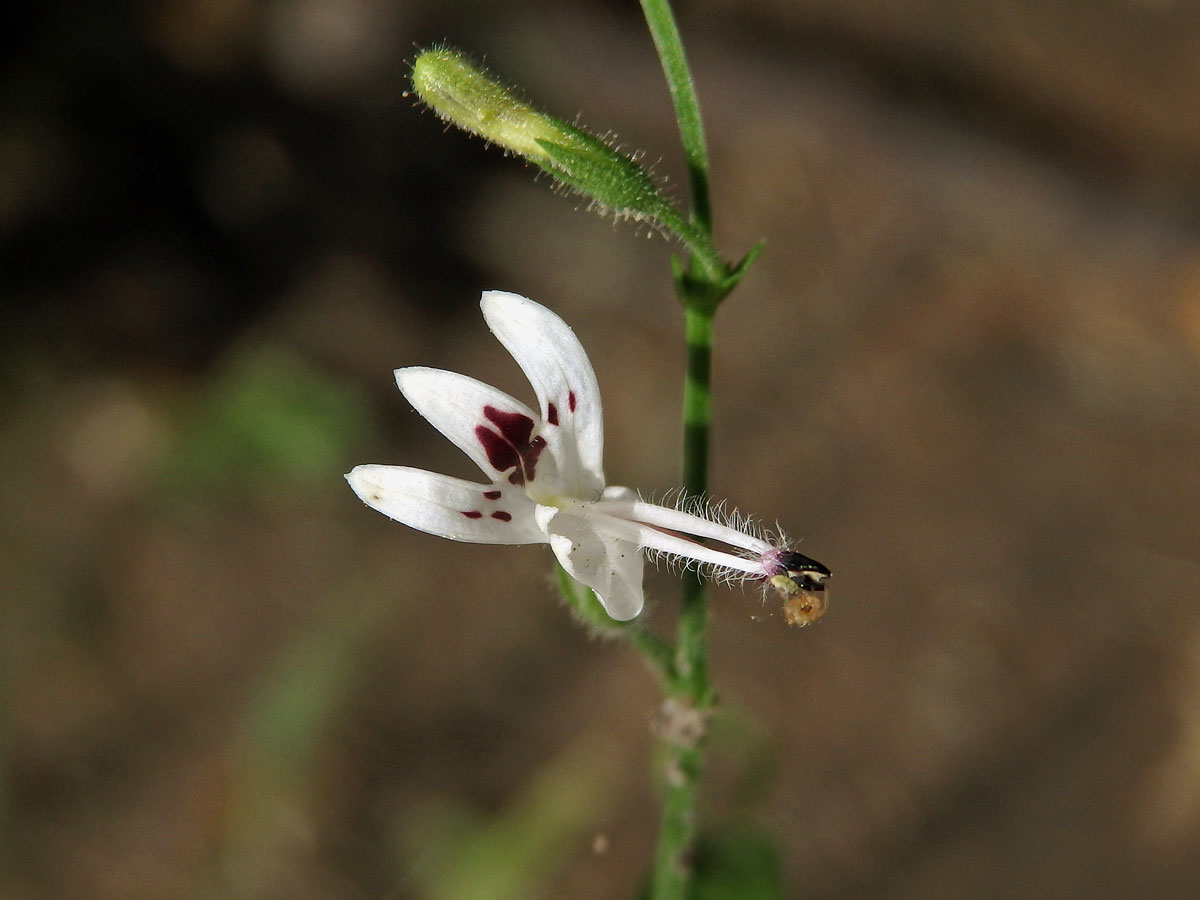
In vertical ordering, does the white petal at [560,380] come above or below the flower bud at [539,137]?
below

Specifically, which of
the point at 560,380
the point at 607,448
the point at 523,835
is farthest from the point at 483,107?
the point at 607,448

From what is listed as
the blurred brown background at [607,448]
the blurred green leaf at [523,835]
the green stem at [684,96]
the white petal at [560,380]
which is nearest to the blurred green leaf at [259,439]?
the blurred brown background at [607,448]

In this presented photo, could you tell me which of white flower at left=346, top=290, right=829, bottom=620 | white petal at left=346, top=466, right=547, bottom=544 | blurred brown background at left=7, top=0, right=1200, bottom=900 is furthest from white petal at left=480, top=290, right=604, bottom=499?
blurred brown background at left=7, top=0, right=1200, bottom=900

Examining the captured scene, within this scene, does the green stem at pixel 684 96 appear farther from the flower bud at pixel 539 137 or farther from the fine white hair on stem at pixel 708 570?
the fine white hair on stem at pixel 708 570

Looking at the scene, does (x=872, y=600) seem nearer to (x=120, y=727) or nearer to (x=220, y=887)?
(x=220, y=887)

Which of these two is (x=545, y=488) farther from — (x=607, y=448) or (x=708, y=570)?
(x=607, y=448)

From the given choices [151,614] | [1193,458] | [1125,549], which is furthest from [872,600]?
[151,614]
